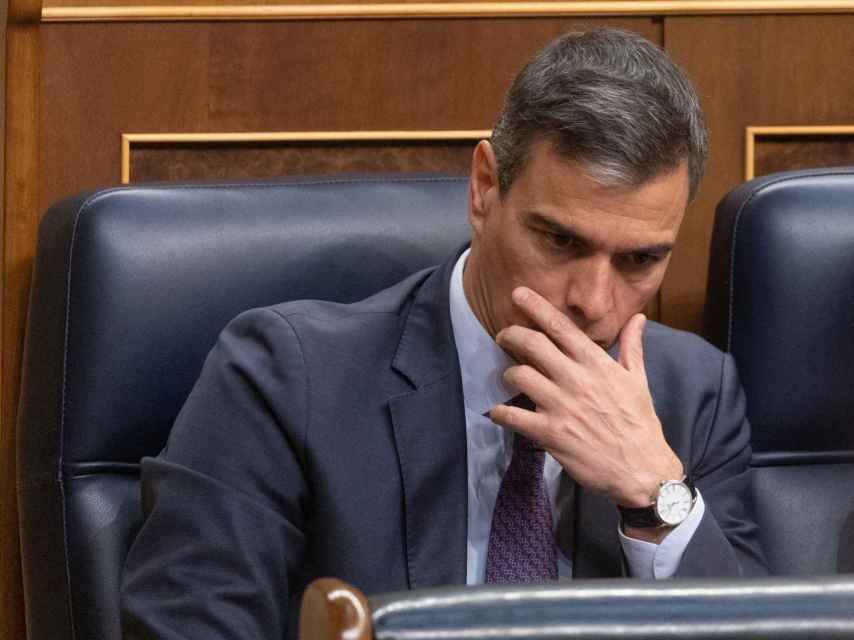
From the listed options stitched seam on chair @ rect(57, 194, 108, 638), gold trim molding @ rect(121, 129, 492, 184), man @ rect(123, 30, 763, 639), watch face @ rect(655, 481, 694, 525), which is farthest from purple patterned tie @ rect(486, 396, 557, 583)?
gold trim molding @ rect(121, 129, 492, 184)

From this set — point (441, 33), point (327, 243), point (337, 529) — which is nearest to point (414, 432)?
point (337, 529)

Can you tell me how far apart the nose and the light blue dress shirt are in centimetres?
11

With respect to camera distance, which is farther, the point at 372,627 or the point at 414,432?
the point at 414,432

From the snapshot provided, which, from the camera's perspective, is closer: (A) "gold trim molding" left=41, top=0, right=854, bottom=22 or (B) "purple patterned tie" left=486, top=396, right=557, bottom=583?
(B) "purple patterned tie" left=486, top=396, right=557, bottom=583

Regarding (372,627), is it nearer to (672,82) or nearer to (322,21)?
(672,82)

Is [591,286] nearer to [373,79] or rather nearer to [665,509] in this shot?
[665,509]

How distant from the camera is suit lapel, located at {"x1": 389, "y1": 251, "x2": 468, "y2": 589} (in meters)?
1.11

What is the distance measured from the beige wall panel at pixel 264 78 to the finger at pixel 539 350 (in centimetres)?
47

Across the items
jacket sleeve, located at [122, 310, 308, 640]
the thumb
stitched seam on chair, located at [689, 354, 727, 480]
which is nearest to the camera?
jacket sleeve, located at [122, 310, 308, 640]

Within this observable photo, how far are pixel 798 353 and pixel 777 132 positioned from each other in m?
0.31

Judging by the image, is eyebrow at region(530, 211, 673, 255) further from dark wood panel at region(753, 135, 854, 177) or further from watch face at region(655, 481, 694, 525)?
dark wood panel at region(753, 135, 854, 177)

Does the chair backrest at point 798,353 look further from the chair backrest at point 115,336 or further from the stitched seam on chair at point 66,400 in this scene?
the stitched seam on chair at point 66,400

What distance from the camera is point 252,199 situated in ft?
4.01

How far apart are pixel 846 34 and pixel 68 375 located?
0.95 m
